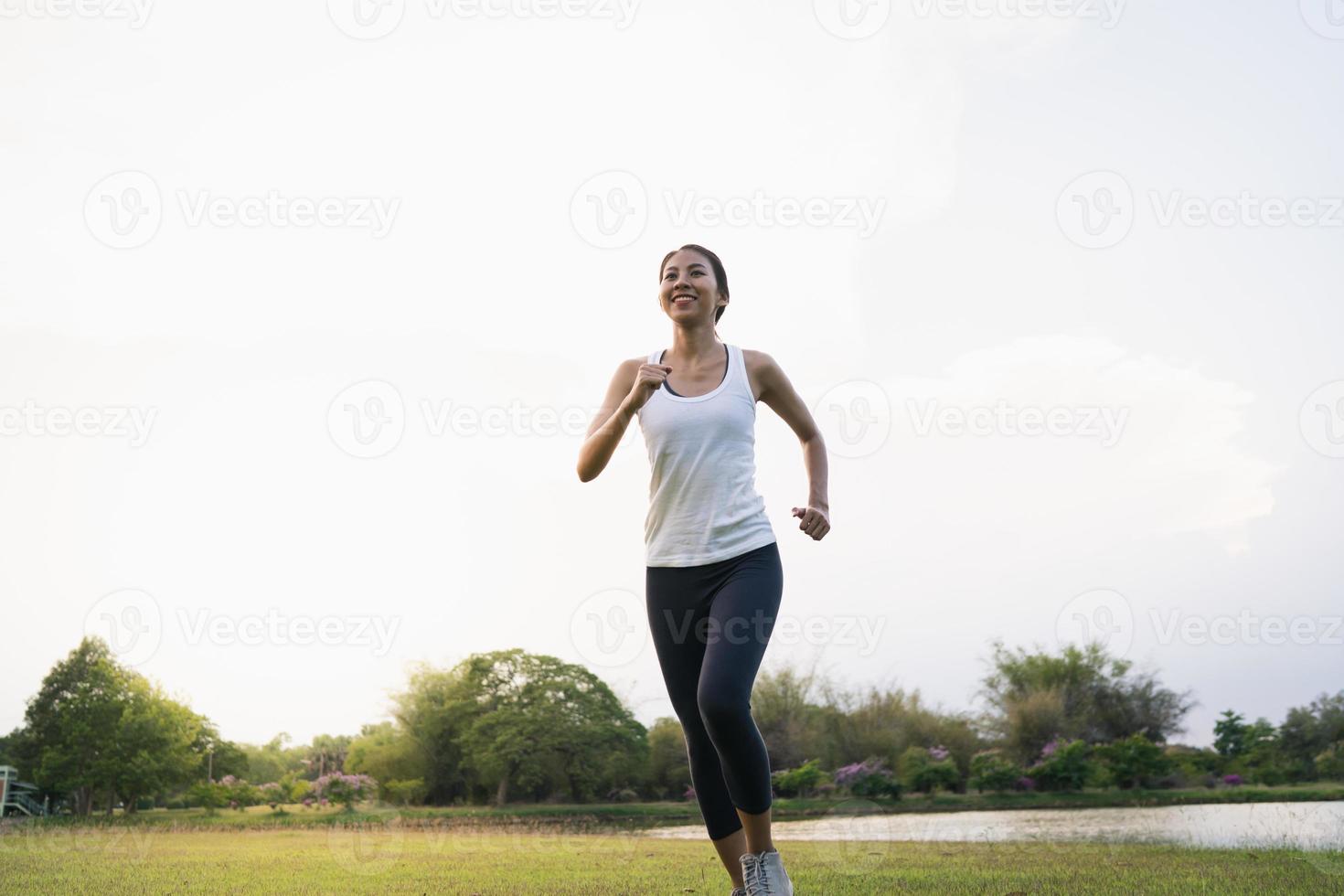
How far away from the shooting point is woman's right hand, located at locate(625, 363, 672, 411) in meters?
3.43

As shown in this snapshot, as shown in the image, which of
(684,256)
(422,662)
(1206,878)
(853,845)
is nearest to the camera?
(684,256)

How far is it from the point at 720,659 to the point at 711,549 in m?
0.41

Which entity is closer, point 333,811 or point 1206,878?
point 1206,878

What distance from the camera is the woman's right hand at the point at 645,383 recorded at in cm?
343

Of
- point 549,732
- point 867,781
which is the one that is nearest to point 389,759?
point 549,732

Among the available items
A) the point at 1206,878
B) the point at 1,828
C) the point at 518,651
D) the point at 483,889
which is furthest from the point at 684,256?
the point at 518,651

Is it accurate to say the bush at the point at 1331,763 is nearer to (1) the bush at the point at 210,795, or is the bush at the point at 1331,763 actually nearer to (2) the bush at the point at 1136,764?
(2) the bush at the point at 1136,764

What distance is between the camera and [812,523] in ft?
12.0

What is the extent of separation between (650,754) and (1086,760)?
8.82 m

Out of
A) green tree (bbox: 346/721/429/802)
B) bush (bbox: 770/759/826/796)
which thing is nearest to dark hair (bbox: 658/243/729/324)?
bush (bbox: 770/759/826/796)

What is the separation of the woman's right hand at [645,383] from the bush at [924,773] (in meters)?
16.7

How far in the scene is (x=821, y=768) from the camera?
1967 centimetres

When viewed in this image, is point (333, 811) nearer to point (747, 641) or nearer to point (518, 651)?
point (518, 651)

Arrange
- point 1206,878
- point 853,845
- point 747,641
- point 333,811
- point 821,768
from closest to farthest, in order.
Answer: point 747,641 < point 1206,878 < point 853,845 < point 333,811 < point 821,768
